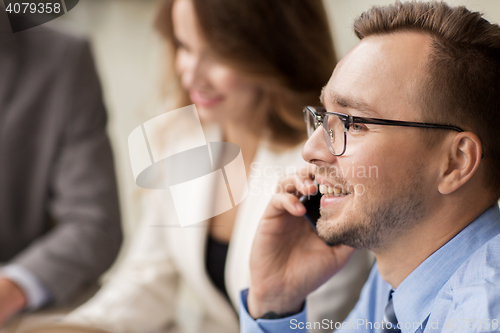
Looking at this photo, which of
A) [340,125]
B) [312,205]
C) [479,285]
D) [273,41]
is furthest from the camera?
[273,41]

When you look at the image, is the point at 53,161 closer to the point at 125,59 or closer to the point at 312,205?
the point at 125,59

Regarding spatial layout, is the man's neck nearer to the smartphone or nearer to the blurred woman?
the smartphone

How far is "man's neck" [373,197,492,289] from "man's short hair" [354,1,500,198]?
81 mm

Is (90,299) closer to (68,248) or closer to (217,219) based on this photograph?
(68,248)

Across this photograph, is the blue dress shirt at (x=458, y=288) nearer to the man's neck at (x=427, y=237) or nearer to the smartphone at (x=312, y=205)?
the man's neck at (x=427, y=237)

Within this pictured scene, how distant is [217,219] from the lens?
2.62 feet

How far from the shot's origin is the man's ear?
0.43m

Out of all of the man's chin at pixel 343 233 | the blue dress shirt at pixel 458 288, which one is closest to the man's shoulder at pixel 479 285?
the blue dress shirt at pixel 458 288

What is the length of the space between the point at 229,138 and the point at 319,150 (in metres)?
0.32

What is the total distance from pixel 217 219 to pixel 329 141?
385 millimetres

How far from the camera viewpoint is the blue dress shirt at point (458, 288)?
1.16 feet

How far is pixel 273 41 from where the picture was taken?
712 millimetres

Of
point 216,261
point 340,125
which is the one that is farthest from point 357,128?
point 216,261

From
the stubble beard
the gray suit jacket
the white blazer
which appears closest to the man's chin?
the stubble beard
